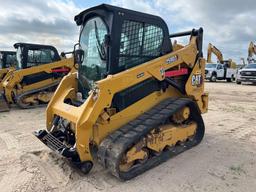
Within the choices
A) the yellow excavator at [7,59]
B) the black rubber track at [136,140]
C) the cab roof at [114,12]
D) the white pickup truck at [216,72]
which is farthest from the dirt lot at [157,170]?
the white pickup truck at [216,72]

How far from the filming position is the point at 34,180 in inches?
154

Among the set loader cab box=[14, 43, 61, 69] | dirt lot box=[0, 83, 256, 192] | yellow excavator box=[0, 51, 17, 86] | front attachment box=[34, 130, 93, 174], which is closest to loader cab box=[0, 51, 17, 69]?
yellow excavator box=[0, 51, 17, 86]

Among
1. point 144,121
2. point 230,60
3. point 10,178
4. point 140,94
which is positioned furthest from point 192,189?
point 230,60

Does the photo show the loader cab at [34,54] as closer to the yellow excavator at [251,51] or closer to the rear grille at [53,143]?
the rear grille at [53,143]

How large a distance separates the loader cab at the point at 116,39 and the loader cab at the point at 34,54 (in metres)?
6.35

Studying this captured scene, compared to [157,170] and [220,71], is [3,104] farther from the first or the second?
[220,71]

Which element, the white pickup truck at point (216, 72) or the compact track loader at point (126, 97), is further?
the white pickup truck at point (216, 72)

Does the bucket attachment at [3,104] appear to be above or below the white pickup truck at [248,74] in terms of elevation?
below

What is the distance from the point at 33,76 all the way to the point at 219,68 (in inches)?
738

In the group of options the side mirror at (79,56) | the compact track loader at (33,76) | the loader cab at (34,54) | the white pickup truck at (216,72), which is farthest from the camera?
the white pickup truck at (216,72)

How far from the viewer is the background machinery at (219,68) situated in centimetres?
2469

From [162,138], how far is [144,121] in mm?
494

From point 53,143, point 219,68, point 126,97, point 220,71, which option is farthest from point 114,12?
point 220,71

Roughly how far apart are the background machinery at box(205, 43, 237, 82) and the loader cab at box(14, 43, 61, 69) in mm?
16809
